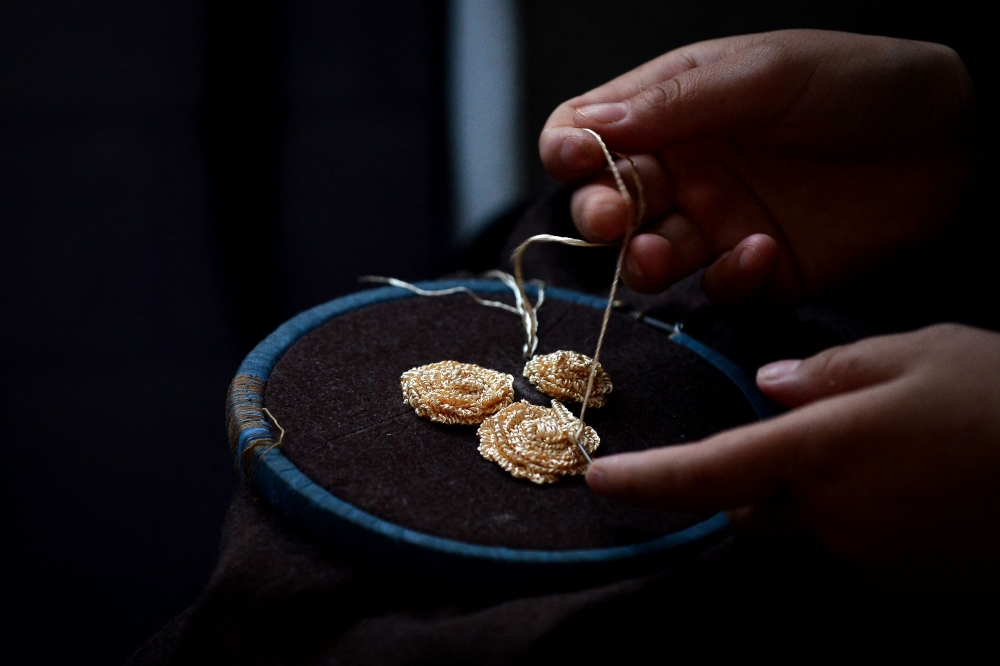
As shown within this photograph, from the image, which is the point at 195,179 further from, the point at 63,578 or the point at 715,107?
the point at 715,107

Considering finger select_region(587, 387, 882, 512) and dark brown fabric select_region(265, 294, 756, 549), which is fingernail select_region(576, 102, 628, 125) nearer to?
dark brown fabric select_region(265, 294, 756, 549)

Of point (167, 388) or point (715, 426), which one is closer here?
point (715, 426)

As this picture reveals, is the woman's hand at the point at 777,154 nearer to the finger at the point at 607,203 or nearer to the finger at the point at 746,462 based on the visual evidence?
the finger at the point at 607,203

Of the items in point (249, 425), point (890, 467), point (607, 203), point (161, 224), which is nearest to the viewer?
point (890, 467)

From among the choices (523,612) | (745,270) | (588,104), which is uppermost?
(588,104)

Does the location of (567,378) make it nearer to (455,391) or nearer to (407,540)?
(455,391)

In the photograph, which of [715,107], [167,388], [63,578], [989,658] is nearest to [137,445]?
[167,388]

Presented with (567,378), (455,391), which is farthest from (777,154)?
(455,391)

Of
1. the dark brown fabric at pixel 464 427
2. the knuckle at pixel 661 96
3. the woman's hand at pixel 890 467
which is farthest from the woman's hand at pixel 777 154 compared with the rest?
the woman's hand at pixel 890 467
